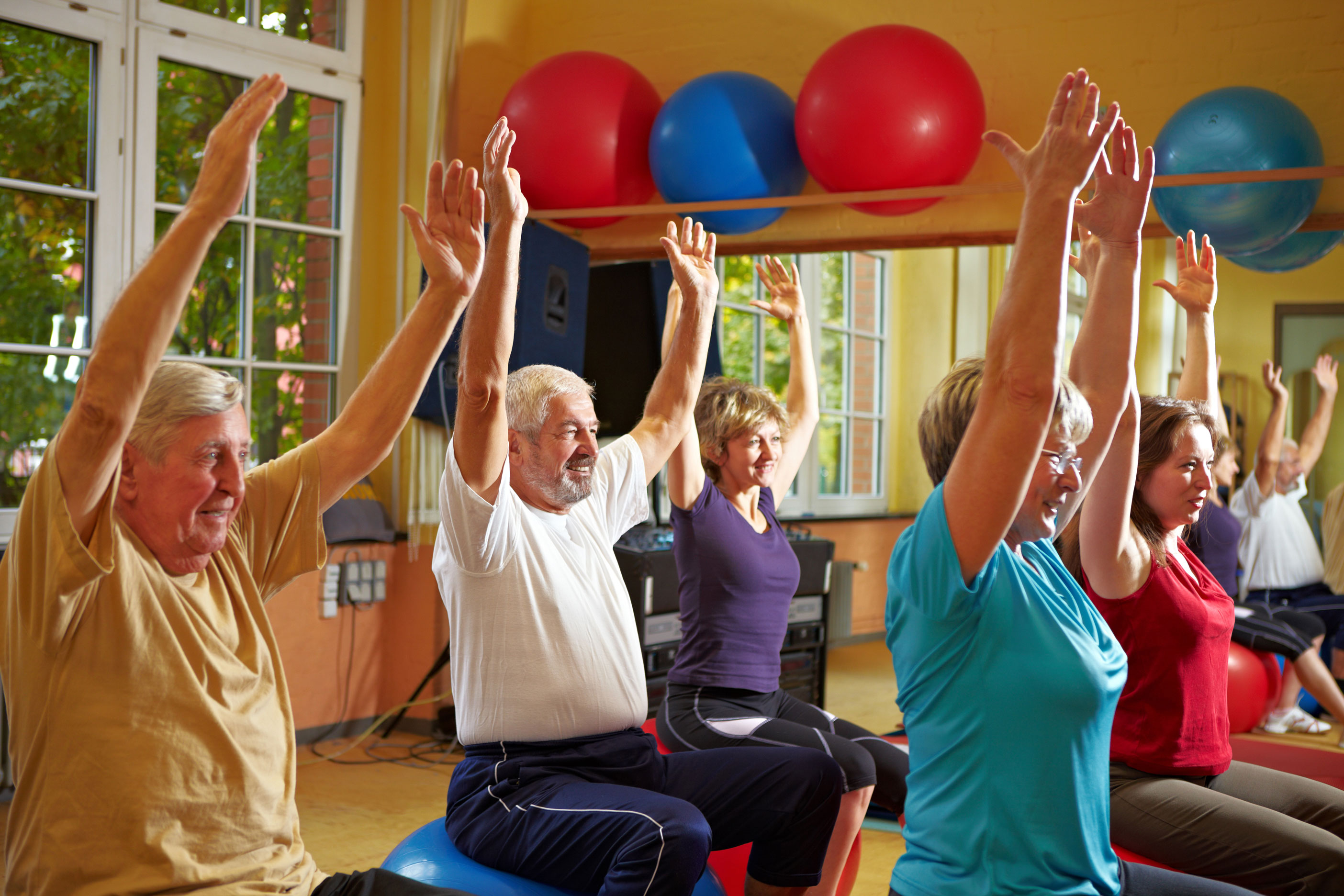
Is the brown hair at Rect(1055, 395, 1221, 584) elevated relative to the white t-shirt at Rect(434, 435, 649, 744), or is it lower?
elevated

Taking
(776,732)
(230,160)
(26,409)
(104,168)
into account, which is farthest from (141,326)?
(104,168)

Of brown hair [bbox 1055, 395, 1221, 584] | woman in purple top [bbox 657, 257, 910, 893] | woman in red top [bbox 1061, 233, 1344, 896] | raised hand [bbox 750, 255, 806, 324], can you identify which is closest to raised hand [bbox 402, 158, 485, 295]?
woman in purple top [bbox 657, 257, 910, 893]

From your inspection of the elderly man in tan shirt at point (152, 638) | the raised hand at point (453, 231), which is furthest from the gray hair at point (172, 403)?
the raised hand at point (453, 231)

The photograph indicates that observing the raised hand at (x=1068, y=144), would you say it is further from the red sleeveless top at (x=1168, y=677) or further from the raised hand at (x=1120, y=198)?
the red sleeveless top at (x=1168, y=677)

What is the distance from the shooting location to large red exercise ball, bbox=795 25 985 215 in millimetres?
3512

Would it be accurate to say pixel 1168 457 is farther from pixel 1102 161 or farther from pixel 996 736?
pixel 996 736

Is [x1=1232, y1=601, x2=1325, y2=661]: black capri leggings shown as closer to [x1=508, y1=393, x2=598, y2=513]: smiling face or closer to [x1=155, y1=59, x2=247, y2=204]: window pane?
[x1=508, y1=393, x2=598, y2=513]: smiling face

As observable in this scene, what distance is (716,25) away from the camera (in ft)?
14.7

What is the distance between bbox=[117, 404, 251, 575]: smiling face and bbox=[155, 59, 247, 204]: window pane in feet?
9.60

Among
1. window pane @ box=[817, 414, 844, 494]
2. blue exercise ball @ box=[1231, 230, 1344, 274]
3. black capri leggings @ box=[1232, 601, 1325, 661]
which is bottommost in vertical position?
black capri leggings @ box=[1232, 601, 1325, 661]

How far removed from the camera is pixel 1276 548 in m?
5.46

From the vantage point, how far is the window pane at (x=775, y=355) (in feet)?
21.6

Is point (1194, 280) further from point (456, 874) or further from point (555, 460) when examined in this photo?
point (456, 874)

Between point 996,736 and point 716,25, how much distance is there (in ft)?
12.2
